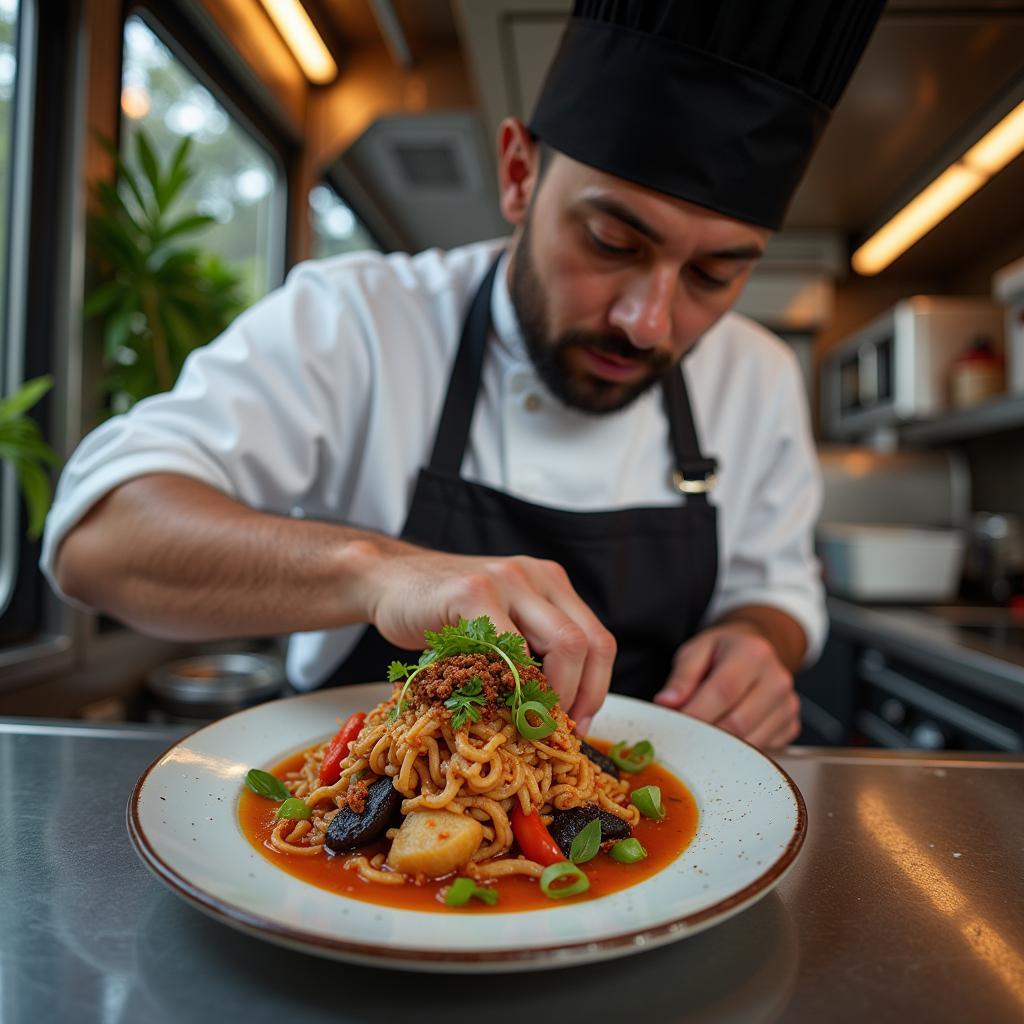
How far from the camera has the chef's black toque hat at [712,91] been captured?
1.37 m

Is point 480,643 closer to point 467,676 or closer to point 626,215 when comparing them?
point 467,676

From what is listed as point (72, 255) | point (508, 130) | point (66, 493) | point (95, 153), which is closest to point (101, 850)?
point (66, 493)

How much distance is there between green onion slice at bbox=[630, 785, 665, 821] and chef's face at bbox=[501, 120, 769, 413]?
812 mm

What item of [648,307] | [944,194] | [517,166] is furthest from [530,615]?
[944,194]

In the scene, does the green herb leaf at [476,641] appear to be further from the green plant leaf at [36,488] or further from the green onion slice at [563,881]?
the green plant leaf at [36,488]

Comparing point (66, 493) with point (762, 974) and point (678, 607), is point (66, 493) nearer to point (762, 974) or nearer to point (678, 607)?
point (678, 607)

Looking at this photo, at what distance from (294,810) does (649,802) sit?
358 millimetres

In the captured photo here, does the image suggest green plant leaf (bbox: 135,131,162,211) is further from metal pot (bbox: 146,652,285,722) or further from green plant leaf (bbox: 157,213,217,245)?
metal pot (bbox: 146,652,285,722)

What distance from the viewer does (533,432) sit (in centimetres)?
180

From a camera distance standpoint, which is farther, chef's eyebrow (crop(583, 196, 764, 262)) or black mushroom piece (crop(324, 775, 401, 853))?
chef's eyebrow (crop(583, 196, 764, 262))

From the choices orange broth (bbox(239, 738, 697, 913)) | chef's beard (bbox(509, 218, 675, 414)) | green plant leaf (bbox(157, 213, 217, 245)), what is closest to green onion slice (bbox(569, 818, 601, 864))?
orange broth (bbox(239, 738, 697, 913))

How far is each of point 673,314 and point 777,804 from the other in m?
0.95

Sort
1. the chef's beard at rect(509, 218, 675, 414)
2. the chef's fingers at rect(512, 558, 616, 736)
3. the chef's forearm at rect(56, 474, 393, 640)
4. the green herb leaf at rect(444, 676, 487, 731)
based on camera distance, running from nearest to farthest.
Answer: the green herb leaf at rect(444, 676, 487, 731)
the chef's fingers at rect(512, 558, 616, 736)
the chef's forearm at rect(56, 474, 393, 640)
the chef's beard at rect(509, 218, 675, 414)

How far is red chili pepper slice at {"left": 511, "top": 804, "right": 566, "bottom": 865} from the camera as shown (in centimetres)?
82
